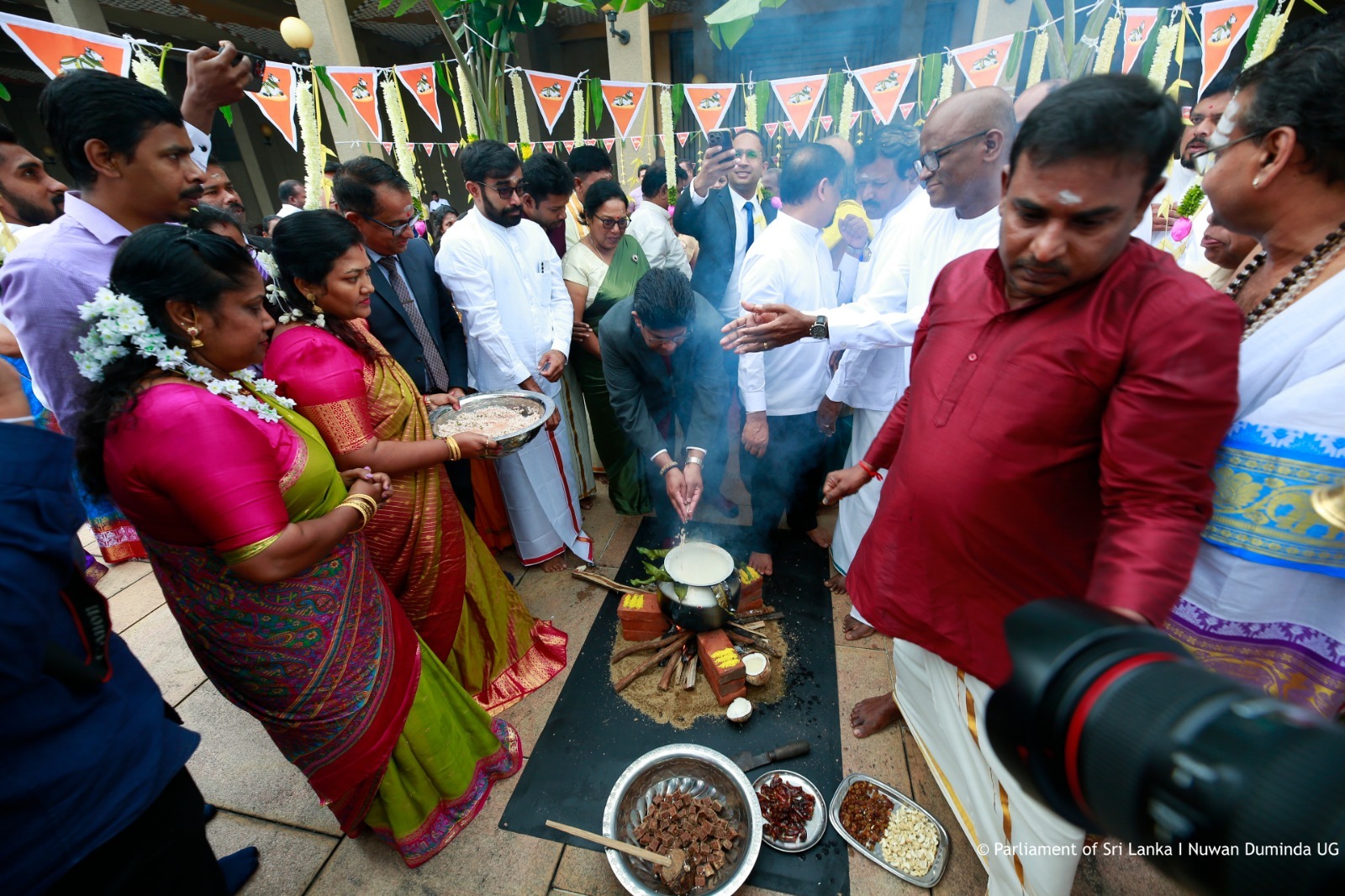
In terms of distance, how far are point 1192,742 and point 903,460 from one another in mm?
1110

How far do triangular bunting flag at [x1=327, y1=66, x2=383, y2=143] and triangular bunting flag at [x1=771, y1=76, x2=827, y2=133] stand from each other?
196 inches

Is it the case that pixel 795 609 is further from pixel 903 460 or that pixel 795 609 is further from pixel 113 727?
pixel 113 727

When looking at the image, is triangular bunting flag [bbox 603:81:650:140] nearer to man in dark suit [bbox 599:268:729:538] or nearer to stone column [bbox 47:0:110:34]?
man in dark suit [bbox 599:268:729:538]

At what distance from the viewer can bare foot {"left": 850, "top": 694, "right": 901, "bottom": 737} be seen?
250 centimetres

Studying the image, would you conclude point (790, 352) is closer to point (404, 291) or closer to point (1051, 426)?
point (1051, 426)

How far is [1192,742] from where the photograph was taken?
684 millimetres

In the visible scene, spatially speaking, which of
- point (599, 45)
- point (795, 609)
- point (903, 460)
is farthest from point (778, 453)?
point (599, 45)

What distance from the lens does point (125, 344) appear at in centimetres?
141

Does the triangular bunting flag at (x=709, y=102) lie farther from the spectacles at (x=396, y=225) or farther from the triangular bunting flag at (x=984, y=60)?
the spectacles at (x=396, y=225)

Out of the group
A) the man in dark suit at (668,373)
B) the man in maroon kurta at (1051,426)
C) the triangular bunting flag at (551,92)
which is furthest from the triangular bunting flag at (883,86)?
the man in maroon kurta at (1051,426)

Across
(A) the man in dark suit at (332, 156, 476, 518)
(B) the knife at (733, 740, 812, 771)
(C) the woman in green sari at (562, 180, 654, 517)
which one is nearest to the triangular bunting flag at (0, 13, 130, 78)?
(A) the man in dark suit at (332, 156, 476, 518)

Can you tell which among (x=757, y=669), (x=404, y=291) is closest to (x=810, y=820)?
(x=757, y=669)

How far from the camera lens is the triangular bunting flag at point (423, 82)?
21.1 ft

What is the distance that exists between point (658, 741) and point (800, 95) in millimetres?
7895
